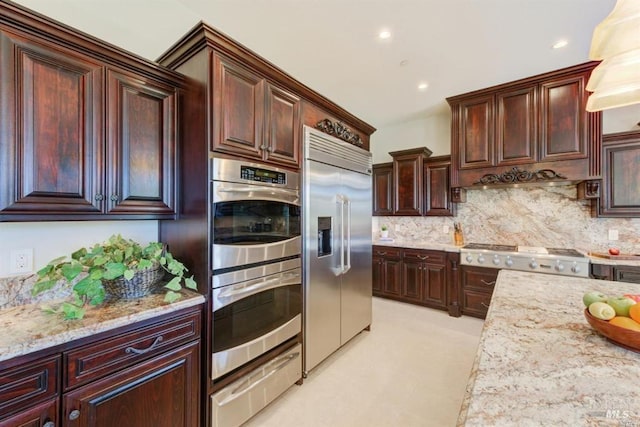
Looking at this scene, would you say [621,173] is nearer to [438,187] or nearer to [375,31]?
[438,187]

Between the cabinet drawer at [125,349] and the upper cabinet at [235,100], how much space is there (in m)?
0.93

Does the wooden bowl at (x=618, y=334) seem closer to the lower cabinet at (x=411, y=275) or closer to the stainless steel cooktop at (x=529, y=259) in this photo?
the stainless steel cooktop at (x=529, y=259)

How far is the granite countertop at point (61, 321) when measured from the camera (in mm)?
1021

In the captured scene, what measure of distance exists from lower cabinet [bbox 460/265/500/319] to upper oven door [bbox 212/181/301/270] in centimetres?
265

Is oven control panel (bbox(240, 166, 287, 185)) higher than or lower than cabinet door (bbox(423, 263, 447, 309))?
higher

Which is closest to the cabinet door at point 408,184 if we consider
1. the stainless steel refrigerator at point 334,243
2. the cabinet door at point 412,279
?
the cabinet door at point 412,279

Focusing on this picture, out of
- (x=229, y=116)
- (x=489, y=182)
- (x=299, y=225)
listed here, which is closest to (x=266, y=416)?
(x=299, y=225)

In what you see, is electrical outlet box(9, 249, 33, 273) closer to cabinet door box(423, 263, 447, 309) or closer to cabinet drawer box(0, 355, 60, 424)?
cabinet drawer box(0, 355, 60, 424)

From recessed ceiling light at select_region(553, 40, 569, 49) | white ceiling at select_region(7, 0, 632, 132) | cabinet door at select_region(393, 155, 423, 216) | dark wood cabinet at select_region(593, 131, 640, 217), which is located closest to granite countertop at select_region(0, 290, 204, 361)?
white ceiling at select_region(7, 0, 632, 132)

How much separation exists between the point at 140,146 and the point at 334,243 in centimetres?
174

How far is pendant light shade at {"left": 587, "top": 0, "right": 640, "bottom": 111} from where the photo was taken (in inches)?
43.1

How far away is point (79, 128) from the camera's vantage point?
1.38 m

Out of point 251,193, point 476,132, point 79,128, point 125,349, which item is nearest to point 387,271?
point 476,132

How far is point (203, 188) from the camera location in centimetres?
159
